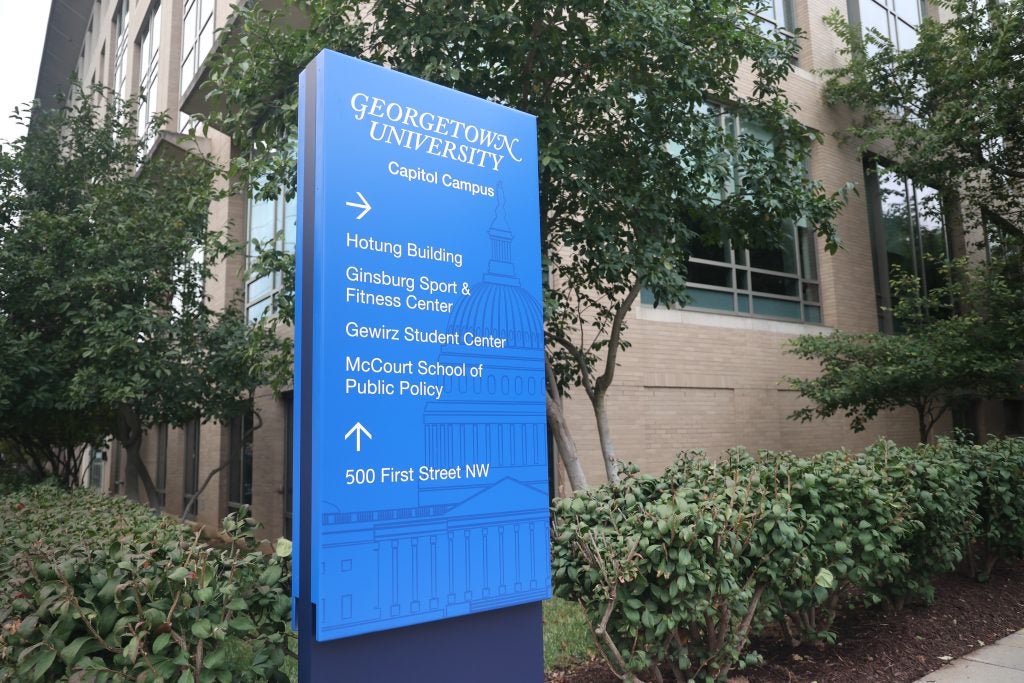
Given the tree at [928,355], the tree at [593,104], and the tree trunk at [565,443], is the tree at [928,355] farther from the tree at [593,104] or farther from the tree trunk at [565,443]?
the tree trunk at [565,443]

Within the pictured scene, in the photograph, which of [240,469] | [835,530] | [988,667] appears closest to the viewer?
[835,530]

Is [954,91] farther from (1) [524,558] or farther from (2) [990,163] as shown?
(1) [524,558]

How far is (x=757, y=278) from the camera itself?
13.7m

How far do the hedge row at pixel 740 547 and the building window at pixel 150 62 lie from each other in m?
20.3

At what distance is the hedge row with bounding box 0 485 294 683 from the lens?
283cm

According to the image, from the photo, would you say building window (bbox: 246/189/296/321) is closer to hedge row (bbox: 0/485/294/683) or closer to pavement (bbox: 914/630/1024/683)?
hedge row (bbox: 0/485/294/683)

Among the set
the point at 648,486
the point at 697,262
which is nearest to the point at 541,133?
the point at 648,486

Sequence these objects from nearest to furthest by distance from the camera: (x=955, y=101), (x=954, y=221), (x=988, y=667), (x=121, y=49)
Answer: (x=988, y=667) < (x=955, y=101) < (x=954, y=221) < (x=121, y=49)

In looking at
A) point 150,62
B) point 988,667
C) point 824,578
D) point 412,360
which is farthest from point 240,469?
point 412,360

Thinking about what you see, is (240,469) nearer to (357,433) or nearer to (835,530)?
(835,530)

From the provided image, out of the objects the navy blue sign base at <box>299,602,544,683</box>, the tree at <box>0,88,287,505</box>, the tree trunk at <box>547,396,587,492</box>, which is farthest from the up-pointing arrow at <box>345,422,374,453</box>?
the tree at <box>0,88,287,505</box>

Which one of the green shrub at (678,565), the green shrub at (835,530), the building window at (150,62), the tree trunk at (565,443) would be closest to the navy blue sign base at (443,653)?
the green shrub at (678,565)

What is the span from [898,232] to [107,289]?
48.4 ft

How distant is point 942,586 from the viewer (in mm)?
7020
